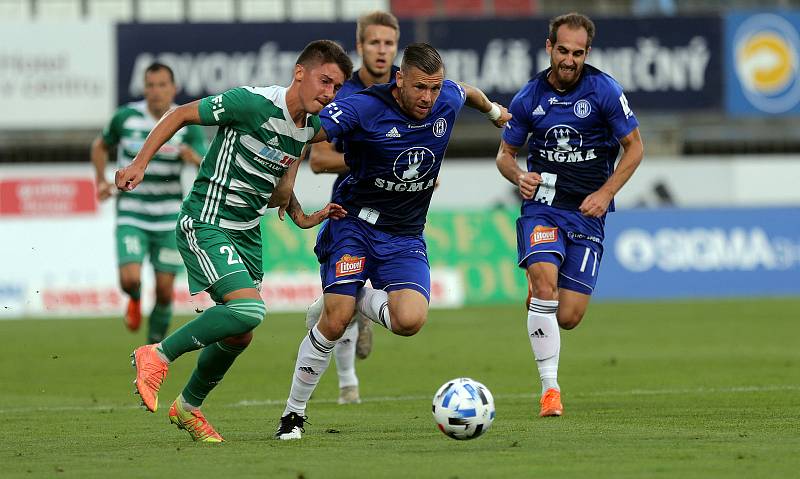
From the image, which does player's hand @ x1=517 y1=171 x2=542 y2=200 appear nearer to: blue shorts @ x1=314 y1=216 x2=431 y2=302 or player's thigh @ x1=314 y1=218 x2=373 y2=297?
blue shorts @ x1=314 y1=216 x2=431 y2=302

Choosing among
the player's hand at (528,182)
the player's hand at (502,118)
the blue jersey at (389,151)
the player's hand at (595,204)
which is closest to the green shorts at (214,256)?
the blue jersey at (389,151)

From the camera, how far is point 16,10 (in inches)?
1217

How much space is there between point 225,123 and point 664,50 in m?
23.5

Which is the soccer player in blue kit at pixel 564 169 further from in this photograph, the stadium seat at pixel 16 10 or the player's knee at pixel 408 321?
the stadium seat at pixel 16 10

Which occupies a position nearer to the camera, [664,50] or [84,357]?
[84,357]

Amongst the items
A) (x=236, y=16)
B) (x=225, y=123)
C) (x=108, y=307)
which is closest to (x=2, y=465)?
(x=225, y=123)

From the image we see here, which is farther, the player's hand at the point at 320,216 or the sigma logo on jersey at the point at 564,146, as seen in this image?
the sigma logo on jersey at the point at 564,146

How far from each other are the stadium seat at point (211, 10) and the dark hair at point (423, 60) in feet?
79.3

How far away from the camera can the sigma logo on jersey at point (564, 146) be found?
938 centimetres

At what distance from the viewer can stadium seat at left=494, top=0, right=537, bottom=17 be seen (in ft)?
104

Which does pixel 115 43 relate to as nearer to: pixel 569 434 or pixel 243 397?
pixel 243 397

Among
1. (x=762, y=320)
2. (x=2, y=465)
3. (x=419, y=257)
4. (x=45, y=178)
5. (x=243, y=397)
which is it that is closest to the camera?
(x=2, y=465)

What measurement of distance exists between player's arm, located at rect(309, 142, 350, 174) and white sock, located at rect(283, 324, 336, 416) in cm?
172

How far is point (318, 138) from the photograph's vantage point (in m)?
7.94
